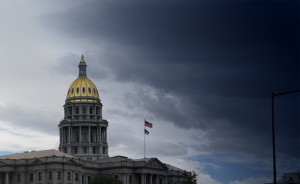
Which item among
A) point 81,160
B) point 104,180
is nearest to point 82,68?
point 81,160

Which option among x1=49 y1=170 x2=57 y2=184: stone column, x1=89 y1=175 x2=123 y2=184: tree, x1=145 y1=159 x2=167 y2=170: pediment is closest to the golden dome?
x1=145 y1=159 x2=167 y2=170: pediment

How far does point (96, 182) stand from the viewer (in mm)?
130875

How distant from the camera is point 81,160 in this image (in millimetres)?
144625

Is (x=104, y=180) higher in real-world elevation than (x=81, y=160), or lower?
lower

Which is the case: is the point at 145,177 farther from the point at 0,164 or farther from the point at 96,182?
the point at 0,164

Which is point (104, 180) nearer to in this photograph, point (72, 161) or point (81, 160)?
point (72, 161)

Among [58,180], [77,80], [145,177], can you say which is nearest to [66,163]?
[58,180]

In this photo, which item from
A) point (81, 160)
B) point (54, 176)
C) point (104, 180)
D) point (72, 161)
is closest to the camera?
point (104, 180)

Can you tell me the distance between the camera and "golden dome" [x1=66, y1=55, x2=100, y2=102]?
175625mm

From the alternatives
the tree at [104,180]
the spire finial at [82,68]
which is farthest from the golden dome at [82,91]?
the tree at [104,180]

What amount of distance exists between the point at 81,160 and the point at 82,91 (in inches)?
1420

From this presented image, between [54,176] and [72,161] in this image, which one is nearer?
[54,176]

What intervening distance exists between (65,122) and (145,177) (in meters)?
34.6

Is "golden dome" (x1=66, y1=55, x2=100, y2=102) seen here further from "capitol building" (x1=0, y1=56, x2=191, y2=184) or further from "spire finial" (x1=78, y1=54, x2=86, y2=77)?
"spire finial" (x1=78, y1=54, x2=86, y2=77)
